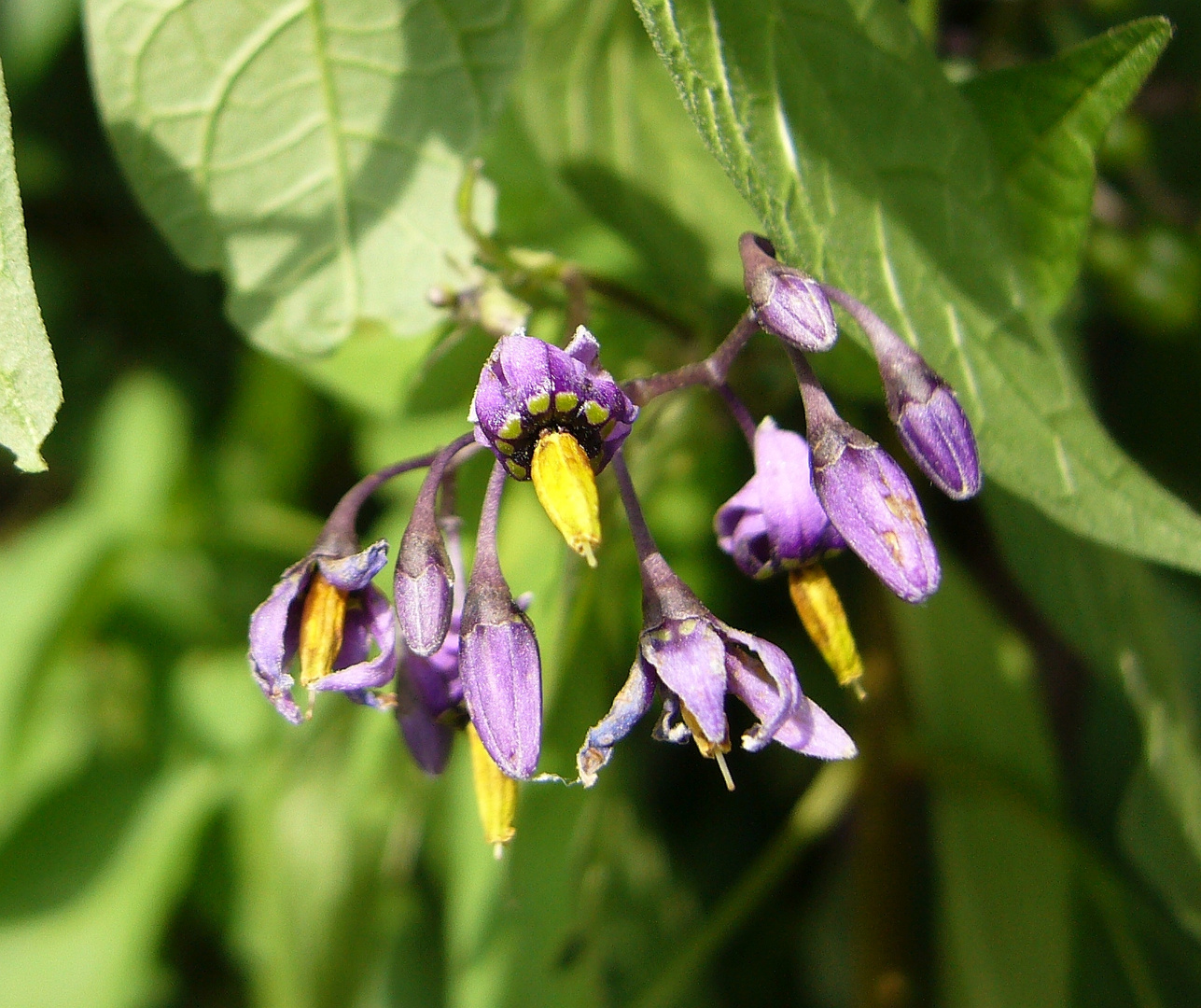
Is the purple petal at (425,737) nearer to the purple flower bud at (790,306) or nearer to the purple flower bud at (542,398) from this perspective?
the purple flower bud at (542,398)

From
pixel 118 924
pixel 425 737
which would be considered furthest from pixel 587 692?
pixel 118 924

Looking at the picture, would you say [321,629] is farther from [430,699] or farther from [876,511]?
[876,511]

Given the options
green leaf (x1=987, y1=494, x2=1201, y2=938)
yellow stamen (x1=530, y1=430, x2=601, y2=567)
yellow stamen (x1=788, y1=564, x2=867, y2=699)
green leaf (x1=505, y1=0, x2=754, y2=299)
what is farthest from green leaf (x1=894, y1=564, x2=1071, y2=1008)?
yellow stamen (x1=530, y1=430, x2=601, y2=567)

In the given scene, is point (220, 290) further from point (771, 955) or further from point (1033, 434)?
point (1033, 434)

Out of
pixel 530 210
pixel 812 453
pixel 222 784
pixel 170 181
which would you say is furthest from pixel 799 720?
pixel 222 784

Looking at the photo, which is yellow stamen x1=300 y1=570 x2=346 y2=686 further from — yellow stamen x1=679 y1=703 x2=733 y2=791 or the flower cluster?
yellow stamen x1=679 y1=703 x2=733 y2=791
